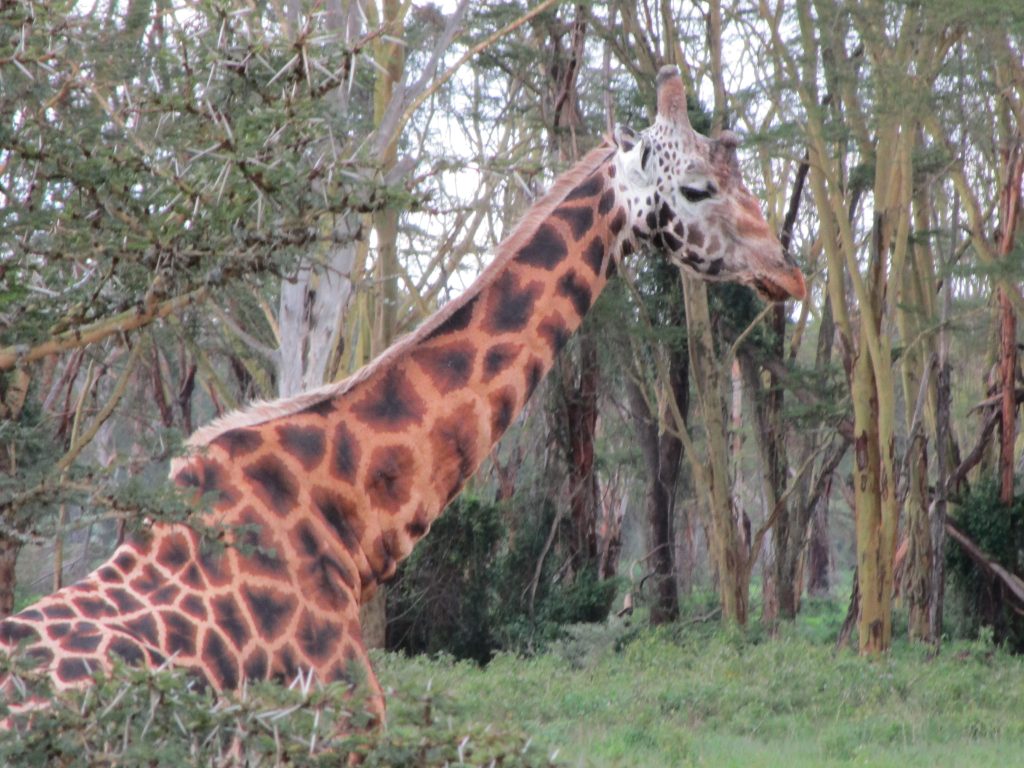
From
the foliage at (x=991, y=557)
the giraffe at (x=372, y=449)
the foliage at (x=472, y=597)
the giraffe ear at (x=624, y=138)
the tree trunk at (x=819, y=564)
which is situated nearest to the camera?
the giraffe at (x=372, y=449)

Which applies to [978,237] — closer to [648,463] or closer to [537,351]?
[648,463]

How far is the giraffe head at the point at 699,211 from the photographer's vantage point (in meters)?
4.86

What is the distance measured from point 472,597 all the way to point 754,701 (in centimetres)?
499

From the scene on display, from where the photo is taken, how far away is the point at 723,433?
13586 mm

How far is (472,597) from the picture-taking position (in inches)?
525

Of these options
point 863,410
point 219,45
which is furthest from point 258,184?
point 863,410

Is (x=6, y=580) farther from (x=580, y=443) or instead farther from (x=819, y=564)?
(x=819, y=564)

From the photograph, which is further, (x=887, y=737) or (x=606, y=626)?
(x=606, y=626)

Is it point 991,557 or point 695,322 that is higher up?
point 695,322

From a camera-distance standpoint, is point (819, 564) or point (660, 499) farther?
point (819, 564)

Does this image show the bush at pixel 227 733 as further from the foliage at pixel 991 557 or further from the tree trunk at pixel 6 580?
the foliage at pixel 991 557

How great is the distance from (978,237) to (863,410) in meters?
2.38

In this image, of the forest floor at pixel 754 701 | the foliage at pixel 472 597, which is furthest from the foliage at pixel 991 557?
the foliage at pixel 472 597

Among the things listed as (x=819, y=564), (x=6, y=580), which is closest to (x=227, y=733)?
(x=6, y=580)
